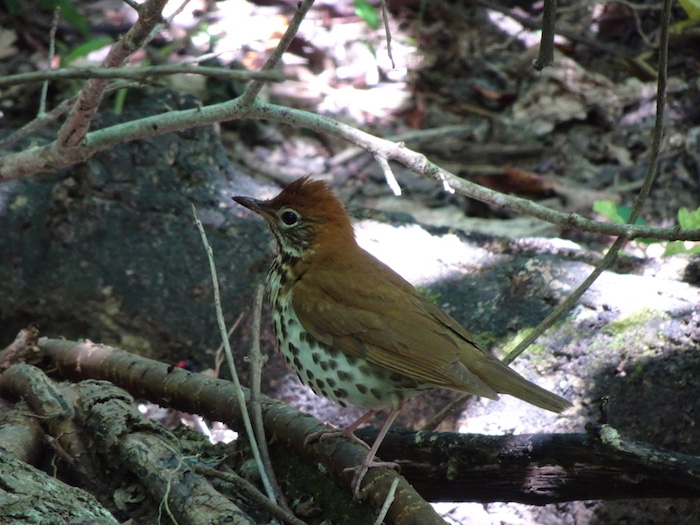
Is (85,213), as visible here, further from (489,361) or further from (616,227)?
(616,227)

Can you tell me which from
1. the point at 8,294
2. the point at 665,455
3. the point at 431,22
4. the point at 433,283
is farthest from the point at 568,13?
the point at 665,455

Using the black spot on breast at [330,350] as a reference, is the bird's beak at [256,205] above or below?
above

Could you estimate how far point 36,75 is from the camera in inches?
64.4

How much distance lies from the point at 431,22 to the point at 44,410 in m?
6.33

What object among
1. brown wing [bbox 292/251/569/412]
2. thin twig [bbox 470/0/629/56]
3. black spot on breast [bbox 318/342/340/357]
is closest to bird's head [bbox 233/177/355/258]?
brown wing [bbox 292/251/569/412]

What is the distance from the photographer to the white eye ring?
3770 millimetres

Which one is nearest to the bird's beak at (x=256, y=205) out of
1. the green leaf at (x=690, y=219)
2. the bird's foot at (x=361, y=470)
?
the bird's foot at (x=361, y=470)

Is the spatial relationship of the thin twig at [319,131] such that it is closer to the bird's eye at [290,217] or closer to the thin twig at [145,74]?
the bird's eye at [290,217]

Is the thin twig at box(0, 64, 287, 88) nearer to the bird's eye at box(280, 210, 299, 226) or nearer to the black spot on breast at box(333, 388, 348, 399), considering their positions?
the black spot on breast at box(333, 388, 348, 399)

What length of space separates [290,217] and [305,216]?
0.24 feet

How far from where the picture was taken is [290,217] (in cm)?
379

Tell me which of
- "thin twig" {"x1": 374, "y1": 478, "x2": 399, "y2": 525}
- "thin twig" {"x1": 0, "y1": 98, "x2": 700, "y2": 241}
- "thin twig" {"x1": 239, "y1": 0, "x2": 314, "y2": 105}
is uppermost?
"thin twig" {"x1": 239, "y1": 0, "x2": 314, "y2": 105}

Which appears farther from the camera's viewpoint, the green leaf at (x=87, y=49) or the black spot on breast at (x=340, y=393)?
the green leaf at (x=87, y=49)

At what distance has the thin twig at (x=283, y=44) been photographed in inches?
110
